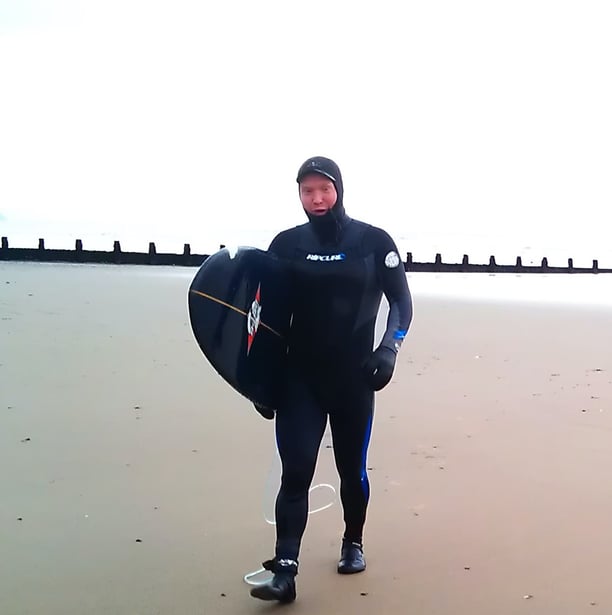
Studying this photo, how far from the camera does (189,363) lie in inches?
277

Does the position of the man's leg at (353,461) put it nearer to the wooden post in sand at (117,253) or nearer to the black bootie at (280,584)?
the black bootie at (280,584)

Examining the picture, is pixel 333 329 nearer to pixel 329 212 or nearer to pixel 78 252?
pixel 329 212

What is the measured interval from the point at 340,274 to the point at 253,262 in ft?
1.09

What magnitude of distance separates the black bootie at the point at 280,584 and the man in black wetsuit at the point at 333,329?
12 cm

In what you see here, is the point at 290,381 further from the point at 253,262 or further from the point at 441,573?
the point at 441,573

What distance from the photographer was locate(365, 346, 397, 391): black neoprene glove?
2953mm

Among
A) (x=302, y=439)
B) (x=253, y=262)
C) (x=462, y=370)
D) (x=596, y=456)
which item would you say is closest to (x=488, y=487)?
(x=596, y=456)

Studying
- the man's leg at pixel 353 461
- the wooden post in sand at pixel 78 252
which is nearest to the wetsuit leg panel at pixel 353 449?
the man's leg at pixel 353 461

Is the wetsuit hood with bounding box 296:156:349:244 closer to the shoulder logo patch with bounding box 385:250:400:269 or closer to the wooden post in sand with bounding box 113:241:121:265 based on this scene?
the shoulder logo patch with bounding box 385:250:400:269

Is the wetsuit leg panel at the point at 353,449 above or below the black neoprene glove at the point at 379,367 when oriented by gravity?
below

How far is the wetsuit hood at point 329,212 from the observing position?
306cm

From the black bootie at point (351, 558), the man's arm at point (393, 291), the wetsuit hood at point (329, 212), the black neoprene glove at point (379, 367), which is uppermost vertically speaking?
the wetsuit hood at point (329, 212)

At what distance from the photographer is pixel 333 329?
3.06 meters

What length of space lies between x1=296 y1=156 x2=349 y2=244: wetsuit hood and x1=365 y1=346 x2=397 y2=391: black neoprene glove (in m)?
0.46
